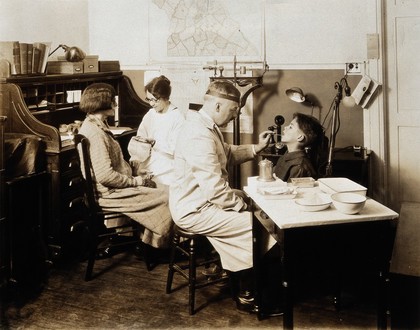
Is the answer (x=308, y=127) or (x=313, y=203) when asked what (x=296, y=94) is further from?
(x=313, y=203)

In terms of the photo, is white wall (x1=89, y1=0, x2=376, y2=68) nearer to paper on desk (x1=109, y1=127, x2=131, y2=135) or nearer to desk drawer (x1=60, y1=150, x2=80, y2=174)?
paper on desk (x1=109, y1=127, x2=131, y2=135)

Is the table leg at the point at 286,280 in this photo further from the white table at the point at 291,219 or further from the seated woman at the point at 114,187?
the seated woman at the point at 114,187

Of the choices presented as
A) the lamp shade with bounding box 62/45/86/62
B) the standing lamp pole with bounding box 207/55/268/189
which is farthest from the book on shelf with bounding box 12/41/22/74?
the standing lamp pole with bounding box 207/55/268/189

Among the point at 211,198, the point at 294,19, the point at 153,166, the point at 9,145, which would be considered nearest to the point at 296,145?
the point at 211,198

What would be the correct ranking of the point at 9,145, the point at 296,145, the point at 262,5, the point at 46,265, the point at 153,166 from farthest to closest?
the point at 262,5 < the point at 153,166 < the point at 46,265 < the point at 9,145 < the point at 296,145

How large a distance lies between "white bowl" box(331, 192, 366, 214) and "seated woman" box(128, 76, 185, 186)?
194 cm

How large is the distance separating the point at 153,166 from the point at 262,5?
181 centimetres

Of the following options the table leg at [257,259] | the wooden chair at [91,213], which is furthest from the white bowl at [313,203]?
the wooden chair at [91,213]

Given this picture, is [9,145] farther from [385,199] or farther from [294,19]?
[385,199]

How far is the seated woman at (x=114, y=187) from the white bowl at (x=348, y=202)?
155 cm

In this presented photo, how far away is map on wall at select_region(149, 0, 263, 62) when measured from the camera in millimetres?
4566

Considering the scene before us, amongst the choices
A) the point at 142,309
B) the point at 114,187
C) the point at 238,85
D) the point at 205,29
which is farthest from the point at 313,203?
the point at 205,29

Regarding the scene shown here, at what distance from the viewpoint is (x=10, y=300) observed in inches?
127

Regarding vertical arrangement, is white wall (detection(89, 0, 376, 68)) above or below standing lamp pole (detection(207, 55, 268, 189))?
above
